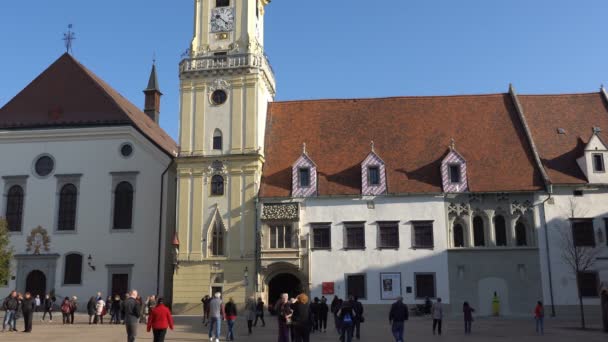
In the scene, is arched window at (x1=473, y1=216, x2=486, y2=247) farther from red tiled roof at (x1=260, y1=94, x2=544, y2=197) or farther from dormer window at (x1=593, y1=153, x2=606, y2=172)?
dormer window at (x1=593, y1=153, x2=606, y2=172)

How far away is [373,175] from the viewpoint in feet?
121

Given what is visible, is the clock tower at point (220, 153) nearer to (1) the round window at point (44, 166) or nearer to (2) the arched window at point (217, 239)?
(2) the arched window at point (217, 239)

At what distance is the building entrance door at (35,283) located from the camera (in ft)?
129

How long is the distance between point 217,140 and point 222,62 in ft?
16.1

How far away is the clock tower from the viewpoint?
3619 cm

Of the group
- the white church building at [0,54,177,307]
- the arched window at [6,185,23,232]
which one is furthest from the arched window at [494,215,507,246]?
the arched window at [6,185,23,232]

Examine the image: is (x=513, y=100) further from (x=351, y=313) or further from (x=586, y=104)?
(x=351, y=313)

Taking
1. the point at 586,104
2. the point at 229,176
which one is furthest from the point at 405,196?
the point at 586,104

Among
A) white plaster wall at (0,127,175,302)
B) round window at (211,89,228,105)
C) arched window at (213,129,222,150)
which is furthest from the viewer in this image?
white plaster wall at (0,127,175,302)

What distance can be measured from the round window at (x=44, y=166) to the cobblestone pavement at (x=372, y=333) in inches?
509

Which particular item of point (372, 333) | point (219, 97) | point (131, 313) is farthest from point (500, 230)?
point (131, 313)

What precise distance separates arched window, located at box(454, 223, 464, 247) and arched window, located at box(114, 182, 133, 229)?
19584mm

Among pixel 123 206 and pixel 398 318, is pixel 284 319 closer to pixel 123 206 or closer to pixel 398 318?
pixel 398 318

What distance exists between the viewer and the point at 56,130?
41.0 meters
